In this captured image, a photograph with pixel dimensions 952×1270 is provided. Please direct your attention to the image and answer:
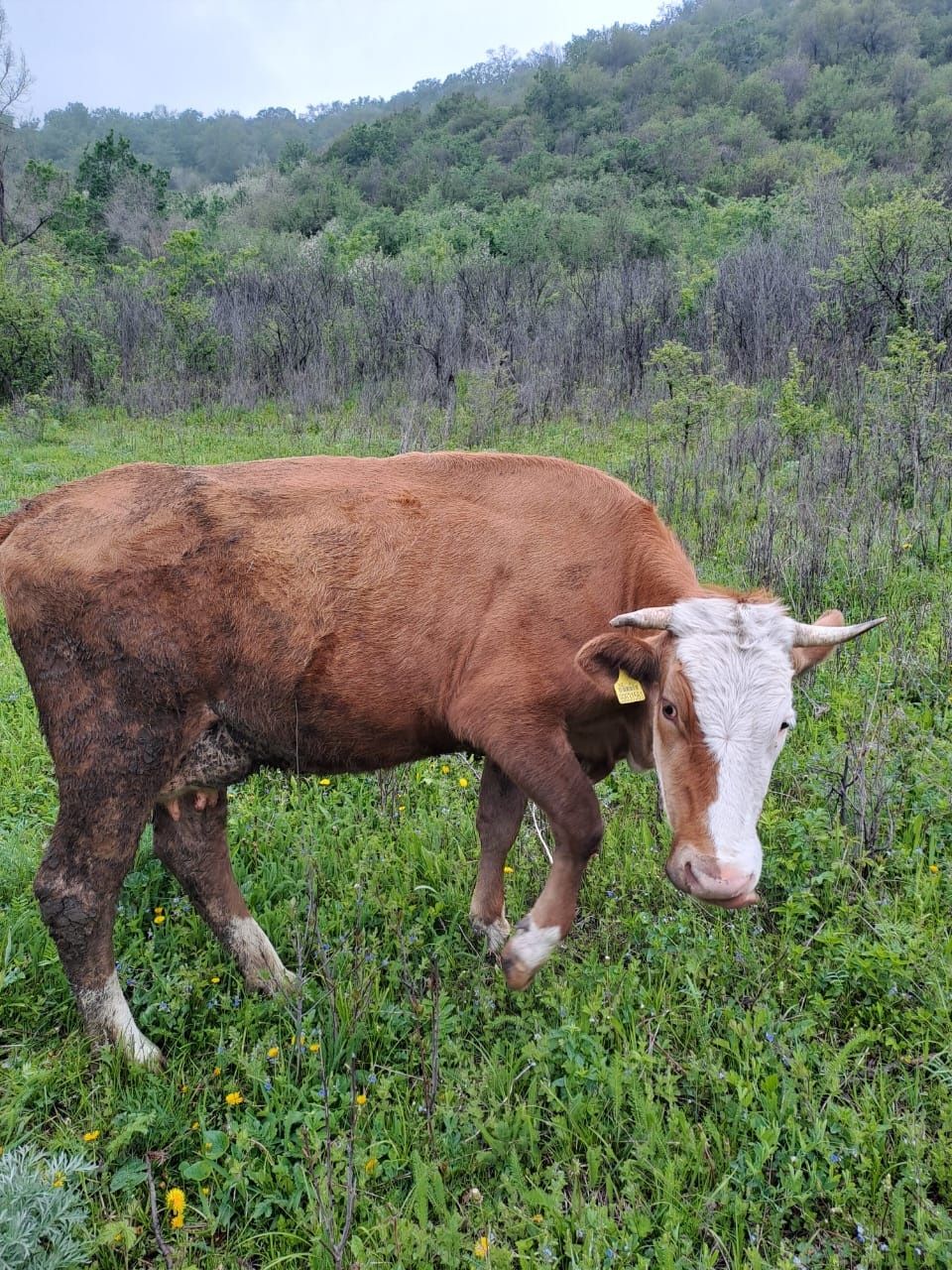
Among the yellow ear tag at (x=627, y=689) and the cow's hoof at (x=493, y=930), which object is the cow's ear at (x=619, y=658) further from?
the cow's hoof at (x=493, y=930)

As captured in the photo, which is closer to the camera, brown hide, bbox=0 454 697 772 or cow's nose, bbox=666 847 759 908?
cow's nose, bbox=666 847 759 908

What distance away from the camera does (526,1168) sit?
262cm

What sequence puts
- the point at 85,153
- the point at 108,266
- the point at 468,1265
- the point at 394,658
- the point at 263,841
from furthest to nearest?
the point at 85,153, the point at 108,266, the point at 263,841, the point at 394,658, the point at 468,1265

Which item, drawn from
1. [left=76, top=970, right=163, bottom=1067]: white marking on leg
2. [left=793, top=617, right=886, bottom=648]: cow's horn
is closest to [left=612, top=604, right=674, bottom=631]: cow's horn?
[left=793, top=617, right=886, bottom=648]: cow's horn

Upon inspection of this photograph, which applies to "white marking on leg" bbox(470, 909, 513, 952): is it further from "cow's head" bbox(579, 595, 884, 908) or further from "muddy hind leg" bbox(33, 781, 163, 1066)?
"muddy hind leg" bbox(33, 781, 163, 1066)

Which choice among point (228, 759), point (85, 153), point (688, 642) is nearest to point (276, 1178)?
point (228, 759)

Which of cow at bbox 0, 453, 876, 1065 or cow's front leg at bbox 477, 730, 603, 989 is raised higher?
cow at bbox 0, 453, 876, 1065

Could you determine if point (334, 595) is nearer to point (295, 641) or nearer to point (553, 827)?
point (295, 641)

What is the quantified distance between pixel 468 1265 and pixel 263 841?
221 cm

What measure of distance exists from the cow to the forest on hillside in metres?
6.44

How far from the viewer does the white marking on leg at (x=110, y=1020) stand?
3.00 m

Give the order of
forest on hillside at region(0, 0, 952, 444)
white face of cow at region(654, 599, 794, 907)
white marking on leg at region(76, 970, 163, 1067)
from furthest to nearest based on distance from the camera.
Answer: forest on hillside at region(0, 0, 952, 444)
white marking on leg at region(76, 970, 163, 1067)
white face of cow at region(654, 599, 794, 907)

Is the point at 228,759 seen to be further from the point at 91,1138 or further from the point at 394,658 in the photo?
the point at 91,1138

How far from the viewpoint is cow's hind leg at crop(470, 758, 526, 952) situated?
359cm
